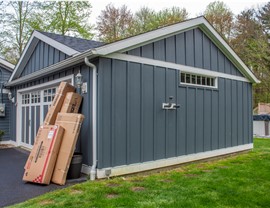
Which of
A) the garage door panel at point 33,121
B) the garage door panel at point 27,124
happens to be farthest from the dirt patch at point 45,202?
the garage door panel at point 27,124

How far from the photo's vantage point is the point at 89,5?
18.3 metres

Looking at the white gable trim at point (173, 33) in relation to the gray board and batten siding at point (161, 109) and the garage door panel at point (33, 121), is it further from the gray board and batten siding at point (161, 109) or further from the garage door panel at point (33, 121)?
the garage door panel at point (33, 121)

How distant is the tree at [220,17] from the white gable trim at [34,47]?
1539cm

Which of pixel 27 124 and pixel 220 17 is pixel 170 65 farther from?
pixel 220 17

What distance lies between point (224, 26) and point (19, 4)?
1525 cm

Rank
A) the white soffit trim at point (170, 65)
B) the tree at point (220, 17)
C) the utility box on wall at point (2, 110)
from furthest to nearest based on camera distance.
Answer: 1. the tree at point (220, 17)
2. the utility box on wall at point (2, 110)
3. the white soffit trim at point (170, 65)

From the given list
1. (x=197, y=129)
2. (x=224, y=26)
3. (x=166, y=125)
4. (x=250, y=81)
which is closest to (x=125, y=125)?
(x=166, y=125)

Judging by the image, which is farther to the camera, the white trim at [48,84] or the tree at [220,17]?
the tree at [220,17]

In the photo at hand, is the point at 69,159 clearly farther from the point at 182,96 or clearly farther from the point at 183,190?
the point at 182,96

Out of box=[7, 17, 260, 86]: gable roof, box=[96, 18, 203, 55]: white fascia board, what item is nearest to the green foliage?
box=[7, 17, 260, 86]: gable roof

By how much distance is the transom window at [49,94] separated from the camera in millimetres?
7194

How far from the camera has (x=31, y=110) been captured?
855cm

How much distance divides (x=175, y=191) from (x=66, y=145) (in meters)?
2.24

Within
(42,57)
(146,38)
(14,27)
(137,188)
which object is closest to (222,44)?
(146,38)
